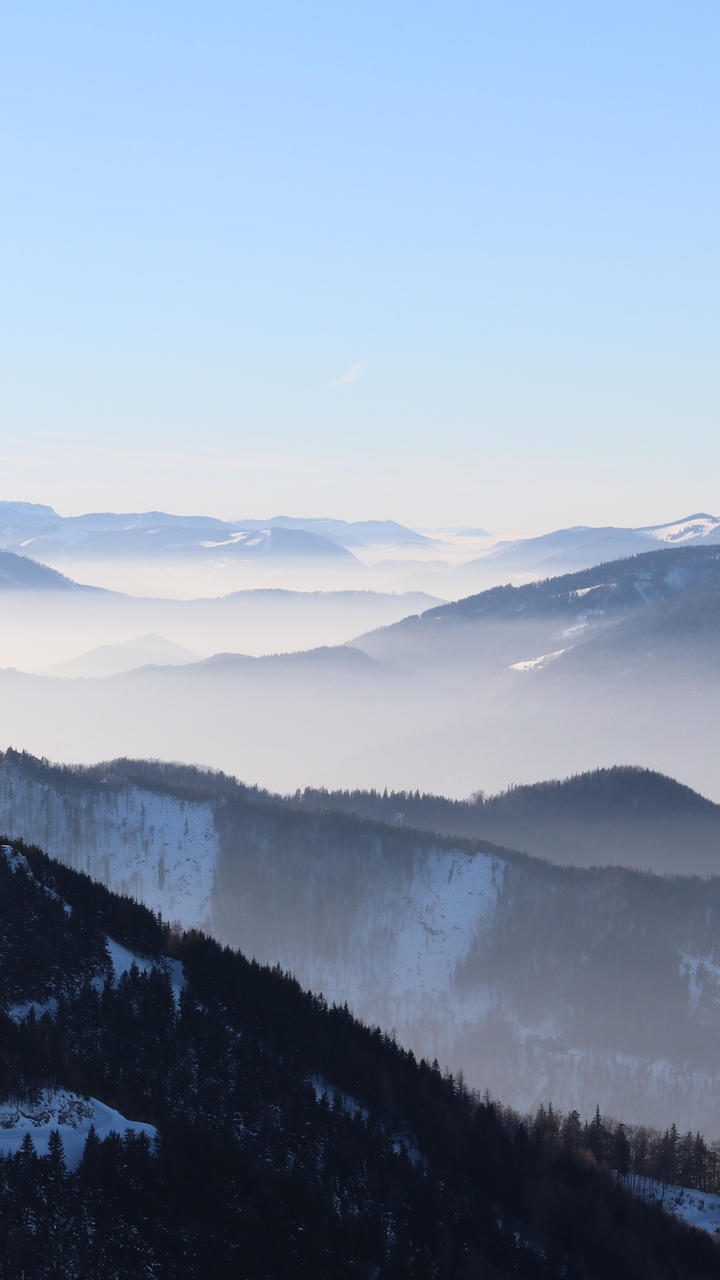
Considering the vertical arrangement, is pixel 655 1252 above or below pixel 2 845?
below

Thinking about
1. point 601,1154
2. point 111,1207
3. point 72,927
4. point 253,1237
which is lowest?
point 601,1154

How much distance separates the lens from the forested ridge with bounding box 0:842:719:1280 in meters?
88.2

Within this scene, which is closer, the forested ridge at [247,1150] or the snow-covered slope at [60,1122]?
the forested ridge at [247,1150]

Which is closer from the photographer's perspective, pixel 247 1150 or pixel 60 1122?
pixel 60 1122

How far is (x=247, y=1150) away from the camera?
10456cm

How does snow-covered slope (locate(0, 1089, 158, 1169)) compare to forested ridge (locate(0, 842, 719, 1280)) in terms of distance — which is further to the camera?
snow-covered slope (locate(0, 1089, 158, 1169))

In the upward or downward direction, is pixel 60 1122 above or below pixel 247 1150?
above

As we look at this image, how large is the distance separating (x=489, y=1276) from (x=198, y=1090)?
103ft

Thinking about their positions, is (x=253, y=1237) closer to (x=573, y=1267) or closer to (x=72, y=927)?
(x=573, y=1267)

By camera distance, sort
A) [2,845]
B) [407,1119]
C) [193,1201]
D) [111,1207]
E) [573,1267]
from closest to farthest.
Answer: [111,1207]
[193,1201]
[573,1267]
[407,1119]
[2,845]

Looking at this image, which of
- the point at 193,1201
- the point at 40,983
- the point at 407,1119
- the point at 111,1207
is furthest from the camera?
the point at 407,1119

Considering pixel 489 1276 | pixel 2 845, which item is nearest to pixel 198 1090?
pixel 489 1276

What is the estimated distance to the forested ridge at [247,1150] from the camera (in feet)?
289

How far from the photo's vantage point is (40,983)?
391 ft
